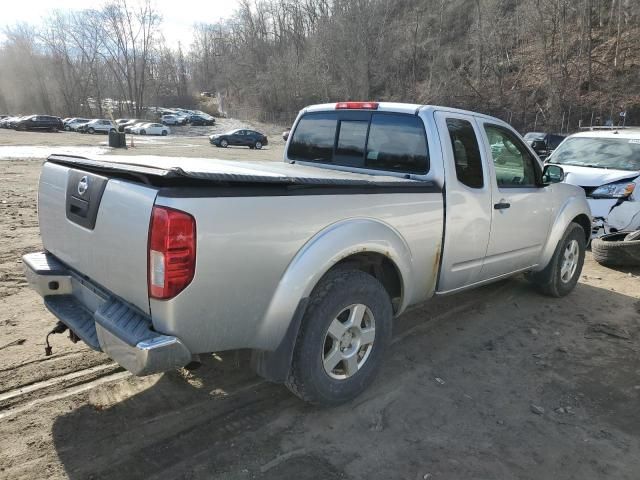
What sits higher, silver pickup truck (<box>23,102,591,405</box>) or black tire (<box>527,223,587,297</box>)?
silver pickup truck (<box>23,102,591,405</box>)

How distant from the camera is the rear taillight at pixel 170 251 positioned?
2.25 meters

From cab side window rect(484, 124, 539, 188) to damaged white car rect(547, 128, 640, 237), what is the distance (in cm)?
245

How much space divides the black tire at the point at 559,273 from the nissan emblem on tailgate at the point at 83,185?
4471mm

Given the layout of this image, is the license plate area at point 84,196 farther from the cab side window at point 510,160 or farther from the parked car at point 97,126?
the parked car at point 97,126

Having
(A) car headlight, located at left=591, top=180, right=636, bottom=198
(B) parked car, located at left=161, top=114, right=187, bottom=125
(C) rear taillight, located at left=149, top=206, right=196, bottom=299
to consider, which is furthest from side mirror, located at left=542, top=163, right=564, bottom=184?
(B) parked car, located at left=161, top=114, right=187, bottom=125

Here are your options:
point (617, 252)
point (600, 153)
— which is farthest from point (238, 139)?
point (617, 252)

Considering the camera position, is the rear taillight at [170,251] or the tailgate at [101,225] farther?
the tailgate at [101,225]

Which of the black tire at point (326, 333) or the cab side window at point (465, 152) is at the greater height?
the cab side window at point (465, 152)

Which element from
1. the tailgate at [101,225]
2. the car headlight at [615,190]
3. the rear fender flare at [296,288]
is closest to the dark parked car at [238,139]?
the car headlight at [615,190]

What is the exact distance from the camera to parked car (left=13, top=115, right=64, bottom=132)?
46344 mm

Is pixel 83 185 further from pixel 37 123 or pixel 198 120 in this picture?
pixel 198 120

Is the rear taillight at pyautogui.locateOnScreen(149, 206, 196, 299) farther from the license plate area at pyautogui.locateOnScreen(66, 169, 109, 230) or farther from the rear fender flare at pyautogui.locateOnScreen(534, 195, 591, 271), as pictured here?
the rear fender flare at pyautogui.locateOnScreen(534, 195, 591, 271)

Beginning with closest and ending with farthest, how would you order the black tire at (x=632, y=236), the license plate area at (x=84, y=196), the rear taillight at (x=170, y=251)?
the rear taillight at (x=170, y=251)
the license plate area at (x=84, y=196)
the black tire at (x=632, y=236)

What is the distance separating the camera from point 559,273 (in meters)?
5.36
